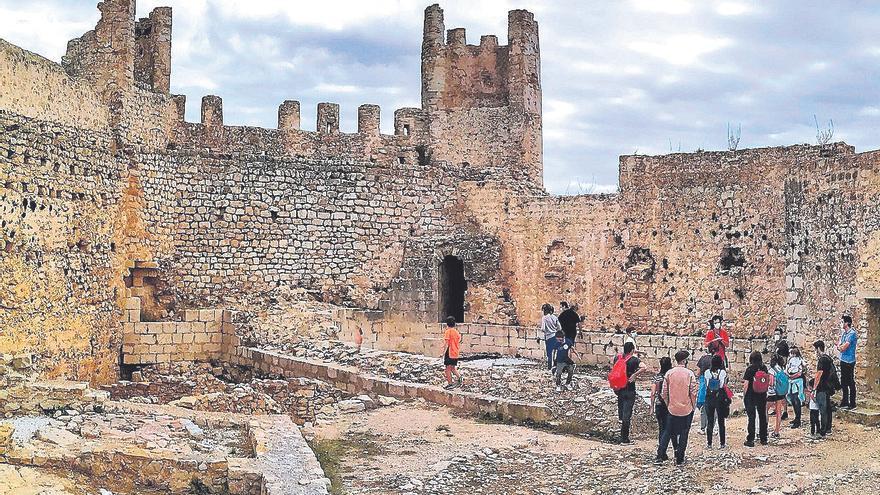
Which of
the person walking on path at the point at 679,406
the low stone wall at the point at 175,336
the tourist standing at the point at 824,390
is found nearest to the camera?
the person walking on path at the point at 679,406

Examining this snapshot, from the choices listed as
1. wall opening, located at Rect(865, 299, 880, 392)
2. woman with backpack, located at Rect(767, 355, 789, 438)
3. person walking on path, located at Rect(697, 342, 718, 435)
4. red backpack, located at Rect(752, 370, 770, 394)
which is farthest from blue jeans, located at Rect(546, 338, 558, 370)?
red backpack, located at Rect(752, 370, 770, 394)

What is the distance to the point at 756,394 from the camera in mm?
11086

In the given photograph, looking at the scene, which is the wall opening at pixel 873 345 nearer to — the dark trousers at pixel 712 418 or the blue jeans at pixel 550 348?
the dark trousers at pixel 712 418

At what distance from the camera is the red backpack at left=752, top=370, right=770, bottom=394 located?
11.0m

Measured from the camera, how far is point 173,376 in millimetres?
17672

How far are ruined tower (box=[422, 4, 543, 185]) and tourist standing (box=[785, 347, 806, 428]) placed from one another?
10048mm

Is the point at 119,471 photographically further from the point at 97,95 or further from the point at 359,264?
the point at 359,264

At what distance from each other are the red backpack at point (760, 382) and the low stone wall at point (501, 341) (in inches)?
179

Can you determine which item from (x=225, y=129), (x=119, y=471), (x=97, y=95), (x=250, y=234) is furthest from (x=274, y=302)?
(x=119, y=471)

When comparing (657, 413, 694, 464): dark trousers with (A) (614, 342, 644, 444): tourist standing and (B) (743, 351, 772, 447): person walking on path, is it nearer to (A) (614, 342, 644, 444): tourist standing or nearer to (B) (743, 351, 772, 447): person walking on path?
(B) (743, 351, 772, 447): person walking on path

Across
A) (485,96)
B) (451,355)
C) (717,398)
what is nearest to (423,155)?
(485,96)

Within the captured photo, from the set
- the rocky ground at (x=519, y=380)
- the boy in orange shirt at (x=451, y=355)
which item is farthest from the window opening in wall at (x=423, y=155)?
the boy in orange shirt at (x=451, y=355)

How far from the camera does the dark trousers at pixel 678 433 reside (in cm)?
1043

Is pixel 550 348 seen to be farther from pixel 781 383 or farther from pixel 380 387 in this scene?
pixel 781 383
